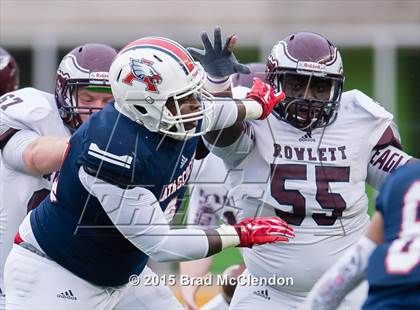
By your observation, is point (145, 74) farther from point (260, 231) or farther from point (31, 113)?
point (31, 113)

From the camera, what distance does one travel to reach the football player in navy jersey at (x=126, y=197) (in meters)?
3.70

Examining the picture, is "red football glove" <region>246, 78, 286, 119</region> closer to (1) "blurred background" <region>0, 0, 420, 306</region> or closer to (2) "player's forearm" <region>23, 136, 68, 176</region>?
(2) "player's forearm" <region>23, 136, 68, 176</region>

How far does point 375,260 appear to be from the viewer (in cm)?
296

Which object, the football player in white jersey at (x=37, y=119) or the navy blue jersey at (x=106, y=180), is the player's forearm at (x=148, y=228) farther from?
the football player in white jersey at (x=37, y=119)

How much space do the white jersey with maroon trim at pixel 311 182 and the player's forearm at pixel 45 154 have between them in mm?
633

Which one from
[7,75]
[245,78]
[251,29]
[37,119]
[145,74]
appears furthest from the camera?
[251,29]

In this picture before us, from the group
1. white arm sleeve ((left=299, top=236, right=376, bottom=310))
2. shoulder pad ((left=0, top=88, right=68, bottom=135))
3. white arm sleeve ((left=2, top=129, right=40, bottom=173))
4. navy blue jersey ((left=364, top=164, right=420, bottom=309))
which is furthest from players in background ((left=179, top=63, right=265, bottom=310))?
navy blue jersey ((left=364, top=164, right=420, bottom=309))

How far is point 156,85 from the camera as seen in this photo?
3.79 meters

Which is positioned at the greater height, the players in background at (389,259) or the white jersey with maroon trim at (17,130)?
the players in background at (389,259)

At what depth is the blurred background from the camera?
38.6 feet

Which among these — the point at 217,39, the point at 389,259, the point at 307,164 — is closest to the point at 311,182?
the point at 307,164

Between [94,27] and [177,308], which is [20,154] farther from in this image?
[94,27]

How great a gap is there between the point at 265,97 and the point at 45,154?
2.83ft

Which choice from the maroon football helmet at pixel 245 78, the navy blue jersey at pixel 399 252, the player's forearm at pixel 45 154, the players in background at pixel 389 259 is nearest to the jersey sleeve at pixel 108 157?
the player's forearm at pixel 45 154
